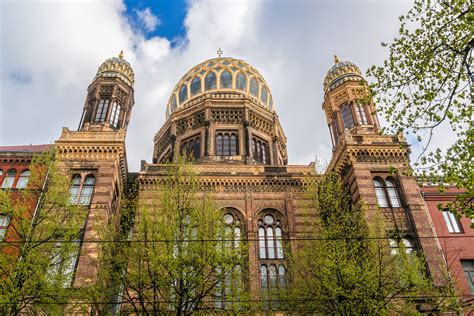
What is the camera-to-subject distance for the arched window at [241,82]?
35.5 meters

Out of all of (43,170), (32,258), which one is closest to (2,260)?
(32,258)

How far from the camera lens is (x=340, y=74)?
29.0 meters

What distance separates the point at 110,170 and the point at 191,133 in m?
11.7

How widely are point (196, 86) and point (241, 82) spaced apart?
4236 millimetres

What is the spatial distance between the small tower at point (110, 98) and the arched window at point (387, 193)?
1723 centimetres

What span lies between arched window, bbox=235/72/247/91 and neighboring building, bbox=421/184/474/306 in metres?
18.8

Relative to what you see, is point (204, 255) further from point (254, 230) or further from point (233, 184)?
point (233, 184)

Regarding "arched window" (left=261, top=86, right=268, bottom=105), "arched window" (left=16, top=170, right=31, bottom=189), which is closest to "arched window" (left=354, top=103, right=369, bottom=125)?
Answer: "arched window" (left=261, top=86, right=268, bottom=105)

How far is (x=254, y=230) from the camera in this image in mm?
22203

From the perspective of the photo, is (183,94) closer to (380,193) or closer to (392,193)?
(380,193)

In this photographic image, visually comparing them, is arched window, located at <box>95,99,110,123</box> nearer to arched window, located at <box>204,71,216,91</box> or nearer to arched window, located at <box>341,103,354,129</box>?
arched window, located at <box>204,71,216,91</box>

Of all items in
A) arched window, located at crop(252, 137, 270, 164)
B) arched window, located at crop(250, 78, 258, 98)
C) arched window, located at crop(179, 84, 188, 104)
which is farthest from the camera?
arched window, located at crop(250, 78, 258, 98)

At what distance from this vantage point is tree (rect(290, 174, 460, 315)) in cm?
1358

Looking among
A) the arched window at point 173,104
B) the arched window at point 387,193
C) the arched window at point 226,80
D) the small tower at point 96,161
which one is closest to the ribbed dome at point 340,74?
the arched window at point 226,80
